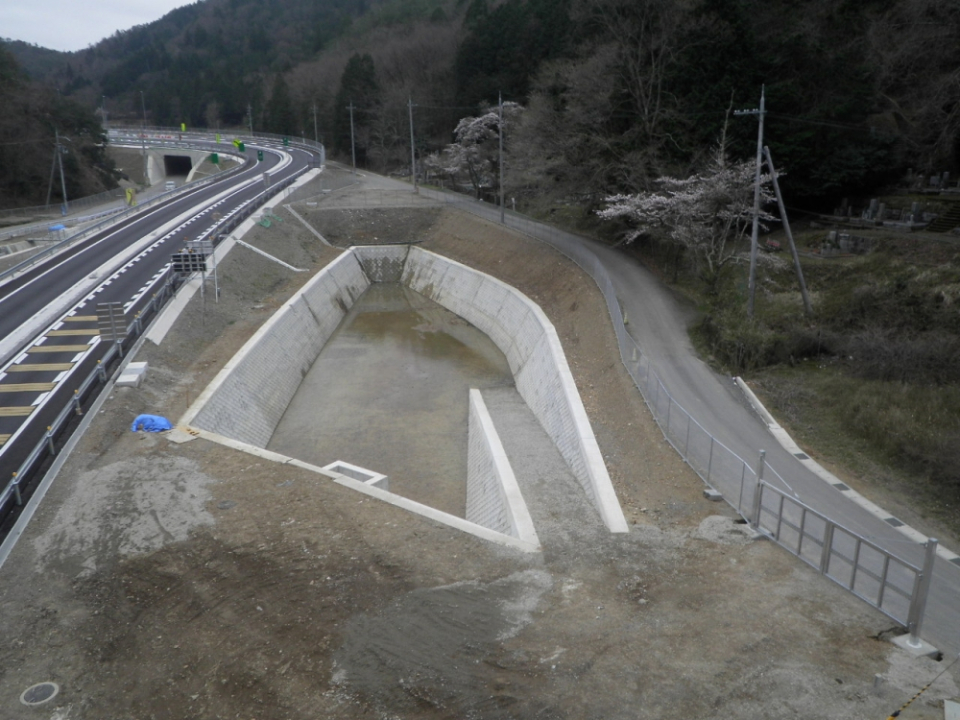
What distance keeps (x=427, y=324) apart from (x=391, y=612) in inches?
1207

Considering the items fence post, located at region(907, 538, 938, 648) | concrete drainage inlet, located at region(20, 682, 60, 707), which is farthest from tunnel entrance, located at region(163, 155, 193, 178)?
fence post, located at region(907, 538, 938, 648)

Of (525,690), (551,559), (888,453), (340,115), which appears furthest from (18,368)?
(340,115)

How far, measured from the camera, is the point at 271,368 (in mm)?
29844

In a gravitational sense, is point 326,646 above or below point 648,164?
below

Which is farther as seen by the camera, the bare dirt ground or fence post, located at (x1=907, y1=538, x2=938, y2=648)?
fence post, located at (x1=907, y1=538, x2=938, y2=648)

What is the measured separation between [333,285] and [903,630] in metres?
37.3

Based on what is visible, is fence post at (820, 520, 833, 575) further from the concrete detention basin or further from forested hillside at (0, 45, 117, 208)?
forested hillside at (0, 45, 117, 208)

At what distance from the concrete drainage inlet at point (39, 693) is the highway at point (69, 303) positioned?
597 cm

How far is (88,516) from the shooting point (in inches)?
636

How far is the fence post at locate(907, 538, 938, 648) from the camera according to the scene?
10.9m

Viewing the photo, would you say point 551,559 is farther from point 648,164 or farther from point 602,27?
point 602,27

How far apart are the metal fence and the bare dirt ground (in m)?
0.43

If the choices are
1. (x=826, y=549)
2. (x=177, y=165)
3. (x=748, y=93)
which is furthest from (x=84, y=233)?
(x=177, y=165)

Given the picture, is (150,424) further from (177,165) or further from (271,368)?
(177,165)
